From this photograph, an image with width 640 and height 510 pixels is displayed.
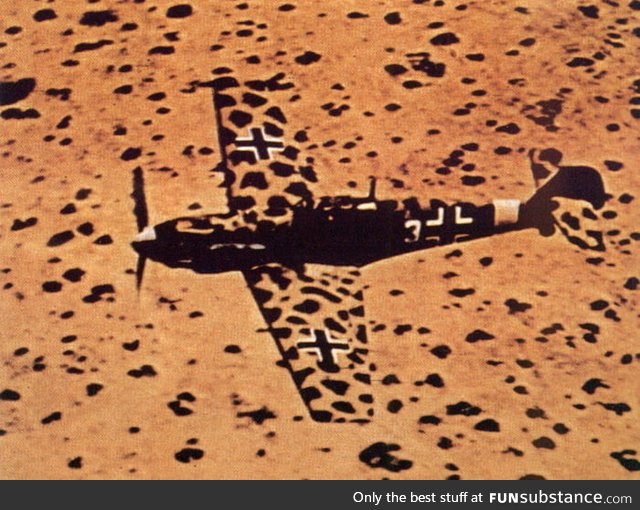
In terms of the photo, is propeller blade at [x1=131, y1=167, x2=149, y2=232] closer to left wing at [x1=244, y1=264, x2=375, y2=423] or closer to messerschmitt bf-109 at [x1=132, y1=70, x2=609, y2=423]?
messerschmitt bf-109 at [x1=132, y1=70, x2=609, y2=423]

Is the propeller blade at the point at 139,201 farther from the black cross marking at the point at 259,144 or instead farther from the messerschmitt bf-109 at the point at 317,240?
the black cross marking at the point at 259,144

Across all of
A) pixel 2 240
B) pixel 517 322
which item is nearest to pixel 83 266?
pixel 2 240

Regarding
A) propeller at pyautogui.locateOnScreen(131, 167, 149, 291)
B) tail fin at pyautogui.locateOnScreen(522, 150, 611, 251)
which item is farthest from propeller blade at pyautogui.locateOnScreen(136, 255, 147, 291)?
tail fin at pyautogui.locateOnScreen(522, 150, 611, 251)

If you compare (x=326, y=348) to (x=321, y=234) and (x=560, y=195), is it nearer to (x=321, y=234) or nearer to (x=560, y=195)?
(x=321, y=234)

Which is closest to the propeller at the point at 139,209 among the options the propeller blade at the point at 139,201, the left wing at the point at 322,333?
the propeller blade at the point at 139,201

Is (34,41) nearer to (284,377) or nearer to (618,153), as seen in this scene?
(284,377)

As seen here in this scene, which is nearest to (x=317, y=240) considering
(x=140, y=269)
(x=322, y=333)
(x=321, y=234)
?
(x=321, y=234)
